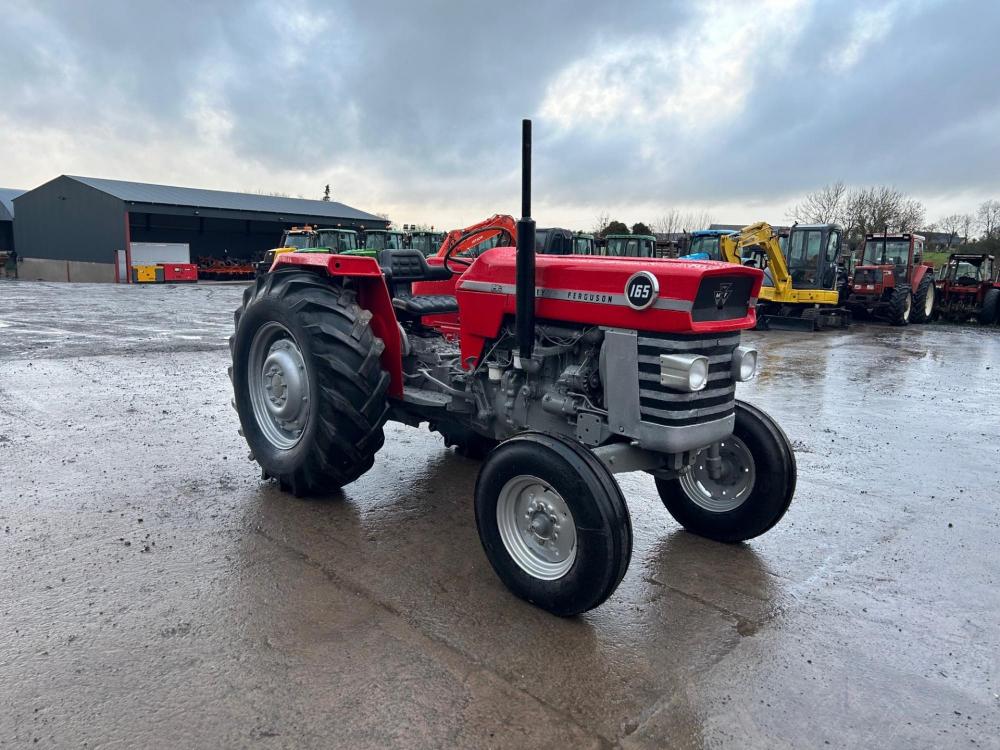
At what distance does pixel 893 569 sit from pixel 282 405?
11.2 ft

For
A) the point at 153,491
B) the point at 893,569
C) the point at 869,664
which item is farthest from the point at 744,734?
the point at 153,491

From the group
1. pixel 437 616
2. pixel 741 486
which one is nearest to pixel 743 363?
pixel 741 486

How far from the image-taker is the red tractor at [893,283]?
54.1 ft

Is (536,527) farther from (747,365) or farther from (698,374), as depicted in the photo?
(747,365)

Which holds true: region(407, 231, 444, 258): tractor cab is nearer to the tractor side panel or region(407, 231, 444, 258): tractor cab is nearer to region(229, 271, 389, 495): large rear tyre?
region(229, 271, 389, 495): large rear tyre

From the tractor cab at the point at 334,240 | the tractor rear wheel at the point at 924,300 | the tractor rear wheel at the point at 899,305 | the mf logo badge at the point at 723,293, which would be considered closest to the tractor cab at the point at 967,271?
the tractor rear wheel at the point at 924,300

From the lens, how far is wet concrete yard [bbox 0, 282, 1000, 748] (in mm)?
2223

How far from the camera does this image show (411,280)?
4.78m

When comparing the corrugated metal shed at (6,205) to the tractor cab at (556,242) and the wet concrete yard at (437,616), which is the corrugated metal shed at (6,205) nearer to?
the wet concrete yard at (437,616)

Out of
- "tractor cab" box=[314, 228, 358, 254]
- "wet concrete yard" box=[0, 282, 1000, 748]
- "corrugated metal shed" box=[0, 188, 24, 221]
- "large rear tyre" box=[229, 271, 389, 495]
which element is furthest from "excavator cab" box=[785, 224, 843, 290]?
"corrugated metal shed" box=[0, 188, 24, 221]

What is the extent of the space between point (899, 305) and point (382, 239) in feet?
51.0

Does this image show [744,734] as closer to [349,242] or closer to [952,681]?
[952,681]

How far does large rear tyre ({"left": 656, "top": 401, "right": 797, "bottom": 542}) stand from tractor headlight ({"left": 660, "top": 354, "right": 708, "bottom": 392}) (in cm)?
80

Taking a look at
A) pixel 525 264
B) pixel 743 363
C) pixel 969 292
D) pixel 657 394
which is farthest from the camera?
pixel 969 292
